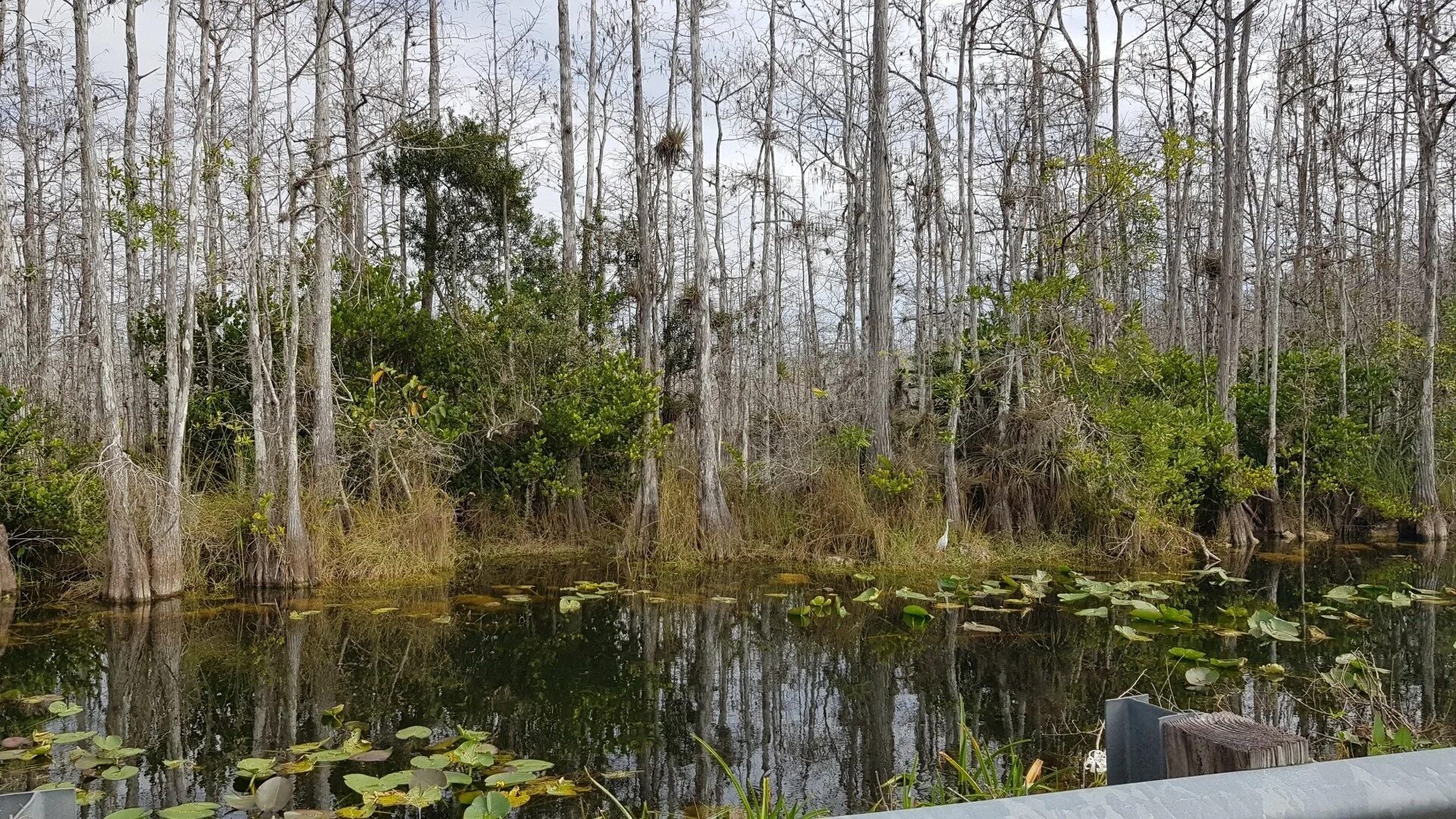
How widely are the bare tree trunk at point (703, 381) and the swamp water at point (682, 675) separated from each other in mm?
1571

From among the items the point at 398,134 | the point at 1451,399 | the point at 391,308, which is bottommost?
the point at 1451,399

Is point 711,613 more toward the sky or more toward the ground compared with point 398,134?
more toward the ground

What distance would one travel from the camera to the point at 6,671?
631 cm

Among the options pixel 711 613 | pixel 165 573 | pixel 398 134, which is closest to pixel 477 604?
pixel 711 613

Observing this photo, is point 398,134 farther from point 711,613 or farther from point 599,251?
point 711,613

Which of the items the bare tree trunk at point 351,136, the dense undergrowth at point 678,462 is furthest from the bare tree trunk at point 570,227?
the bare tree trunk at point 351,136

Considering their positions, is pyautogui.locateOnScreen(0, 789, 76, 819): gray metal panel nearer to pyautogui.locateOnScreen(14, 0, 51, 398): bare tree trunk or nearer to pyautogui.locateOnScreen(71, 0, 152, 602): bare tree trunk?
pyautogui.locateOnScreen(71, 0, 152, 602): bare tree trunk

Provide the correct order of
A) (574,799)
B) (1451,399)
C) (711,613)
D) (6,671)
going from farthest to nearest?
(1451,399) < (711,613) < (6,671) < (574,799)

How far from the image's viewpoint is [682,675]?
645cm

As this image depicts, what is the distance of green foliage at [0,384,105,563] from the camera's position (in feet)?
28.7

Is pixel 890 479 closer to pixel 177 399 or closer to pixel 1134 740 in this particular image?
pixel 177 399

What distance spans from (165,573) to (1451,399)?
54.7 feet

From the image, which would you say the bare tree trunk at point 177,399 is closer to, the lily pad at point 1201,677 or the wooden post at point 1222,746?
the lily pad at point 1201,677

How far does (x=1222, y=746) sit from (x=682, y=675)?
4.99 meters
